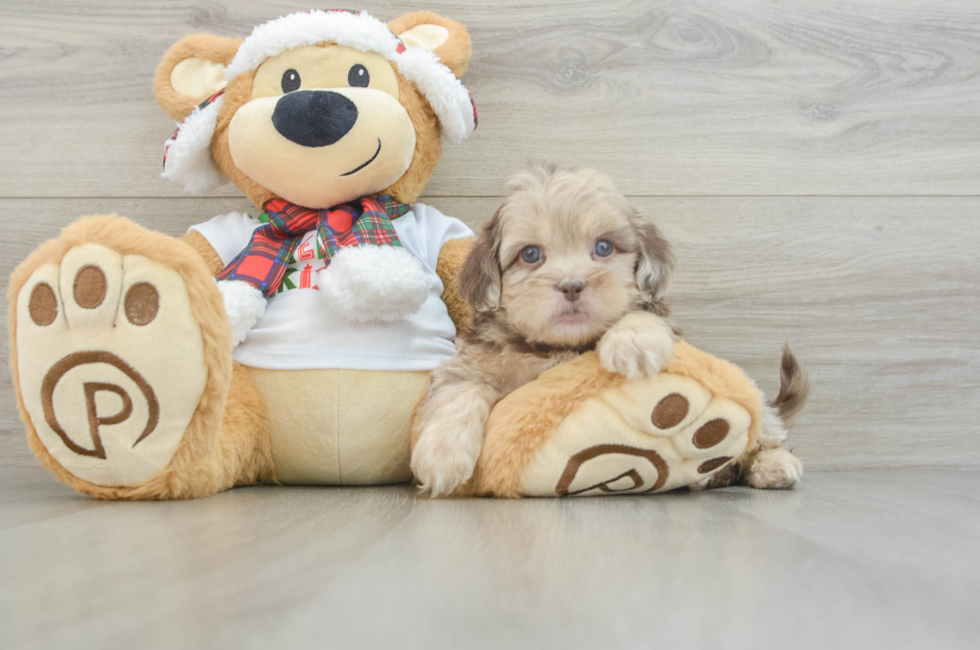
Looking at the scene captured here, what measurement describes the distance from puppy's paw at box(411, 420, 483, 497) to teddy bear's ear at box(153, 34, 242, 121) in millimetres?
864

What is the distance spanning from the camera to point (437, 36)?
1391 millimetres

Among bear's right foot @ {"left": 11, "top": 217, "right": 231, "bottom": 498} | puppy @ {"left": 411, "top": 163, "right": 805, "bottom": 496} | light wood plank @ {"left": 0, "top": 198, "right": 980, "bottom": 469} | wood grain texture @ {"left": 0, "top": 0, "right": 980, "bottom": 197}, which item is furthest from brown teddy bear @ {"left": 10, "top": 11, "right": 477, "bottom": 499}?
light wood plank @ {"left": 0, "top": 198, "right": 980, "bottom": 469}

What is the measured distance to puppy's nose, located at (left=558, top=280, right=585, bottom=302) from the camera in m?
1.00

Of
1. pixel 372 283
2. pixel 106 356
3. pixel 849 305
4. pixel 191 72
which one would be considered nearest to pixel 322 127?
pixel 372 283

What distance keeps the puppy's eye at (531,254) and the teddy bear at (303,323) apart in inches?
7.3

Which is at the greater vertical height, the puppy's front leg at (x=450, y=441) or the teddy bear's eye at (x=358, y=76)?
the teddy bear's eye at (x=358, y=76)

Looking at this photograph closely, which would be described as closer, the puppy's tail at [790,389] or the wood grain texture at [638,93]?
the puppy's tail at [790,389]

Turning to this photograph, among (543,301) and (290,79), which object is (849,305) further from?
(290,79)

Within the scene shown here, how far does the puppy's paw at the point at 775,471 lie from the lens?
3.86ft

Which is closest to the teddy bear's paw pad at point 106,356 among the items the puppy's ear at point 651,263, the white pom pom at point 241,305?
the white pom pom at point 241,305

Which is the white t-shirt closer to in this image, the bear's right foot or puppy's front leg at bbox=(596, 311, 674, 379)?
the bear's right foot

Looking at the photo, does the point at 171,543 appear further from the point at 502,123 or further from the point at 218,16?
the point at 218,16

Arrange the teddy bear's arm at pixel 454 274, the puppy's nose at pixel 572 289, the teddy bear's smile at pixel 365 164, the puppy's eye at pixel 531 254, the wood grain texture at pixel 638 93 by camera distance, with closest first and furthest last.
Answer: the puppy's nose at pixel 572 289 < the puppy's eye at pixel 531 254 < the teddy bear's smile at pixel 365 164 < the teddy bear's arm at pixel 454 274 < the wood grain texture at pixel 638 93

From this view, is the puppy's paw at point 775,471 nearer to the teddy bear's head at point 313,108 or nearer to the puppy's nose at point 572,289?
the puppy's nose at point 572,289
